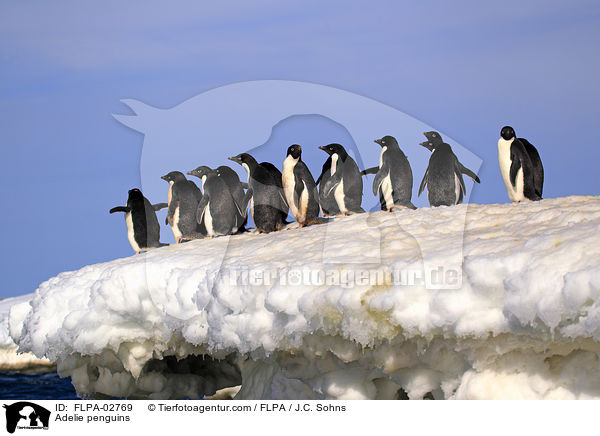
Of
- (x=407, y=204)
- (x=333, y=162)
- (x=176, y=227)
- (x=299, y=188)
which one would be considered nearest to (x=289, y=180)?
(x=299, y=188)

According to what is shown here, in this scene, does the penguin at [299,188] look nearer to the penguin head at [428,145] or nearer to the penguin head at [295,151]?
the penguin head at [295,151]

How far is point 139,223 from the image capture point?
9.41 m

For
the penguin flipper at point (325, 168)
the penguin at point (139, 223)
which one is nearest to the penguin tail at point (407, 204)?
the penguin flipper at point (325, 168)

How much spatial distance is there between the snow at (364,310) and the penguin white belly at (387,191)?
4.97ft

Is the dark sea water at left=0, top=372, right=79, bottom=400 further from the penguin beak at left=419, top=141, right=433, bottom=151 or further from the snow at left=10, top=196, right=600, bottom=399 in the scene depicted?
the penguin beak at left=419, top=141, right=433, bottom=151

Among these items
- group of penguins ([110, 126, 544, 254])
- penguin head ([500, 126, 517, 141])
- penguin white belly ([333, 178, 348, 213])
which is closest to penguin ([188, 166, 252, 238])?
group of penguins ([110, 126, 544, 254])

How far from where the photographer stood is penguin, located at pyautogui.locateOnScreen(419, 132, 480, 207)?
303 inches

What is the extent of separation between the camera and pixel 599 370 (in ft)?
12.1

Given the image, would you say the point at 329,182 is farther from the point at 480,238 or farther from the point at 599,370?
the point at 599,370

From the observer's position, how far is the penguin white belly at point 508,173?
7.23 meters

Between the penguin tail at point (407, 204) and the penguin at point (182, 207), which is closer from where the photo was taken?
the penguin tail at point (407, 204)

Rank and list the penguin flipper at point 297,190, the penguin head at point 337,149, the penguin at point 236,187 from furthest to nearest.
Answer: the penguin at point 236,187 < the penguin head at point 337,149 < the penguin flipper at point 297,190

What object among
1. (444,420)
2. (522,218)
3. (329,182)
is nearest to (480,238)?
(522,218)

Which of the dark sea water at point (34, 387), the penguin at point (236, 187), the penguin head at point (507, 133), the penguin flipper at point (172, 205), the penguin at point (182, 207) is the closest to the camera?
the penguin head at point (507, 133)
